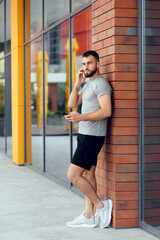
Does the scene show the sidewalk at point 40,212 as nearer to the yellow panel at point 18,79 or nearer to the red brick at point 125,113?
the red brick at point 125,113

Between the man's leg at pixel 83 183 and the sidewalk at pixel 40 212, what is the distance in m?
0.28

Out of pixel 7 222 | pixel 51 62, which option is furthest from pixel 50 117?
pixel 7 222

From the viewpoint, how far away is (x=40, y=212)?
17.4 ft

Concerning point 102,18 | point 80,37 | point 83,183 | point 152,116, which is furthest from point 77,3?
point 83,183

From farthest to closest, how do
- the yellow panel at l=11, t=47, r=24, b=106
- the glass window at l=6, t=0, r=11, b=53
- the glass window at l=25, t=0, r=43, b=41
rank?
the glass window at l=6, t=0, r=11, b=53, the yellow panel at l=11, t=47, r=24, b=106, the glass window at l=25, t=0, r=43, b=41

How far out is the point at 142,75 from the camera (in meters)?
4.51

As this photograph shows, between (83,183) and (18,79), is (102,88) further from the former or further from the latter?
(18,79)

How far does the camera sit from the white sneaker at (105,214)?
179 inches

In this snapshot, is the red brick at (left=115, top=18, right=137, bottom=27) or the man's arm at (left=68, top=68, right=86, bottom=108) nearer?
the red brick at (left=115, top=18, right=137, bottom=27)

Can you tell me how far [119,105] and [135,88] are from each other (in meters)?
0.25

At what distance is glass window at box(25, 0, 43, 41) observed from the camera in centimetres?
848

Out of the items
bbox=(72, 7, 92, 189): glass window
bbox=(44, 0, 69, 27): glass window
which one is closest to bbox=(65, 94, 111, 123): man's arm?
bbox=(72, 7, 92, 189): glass window

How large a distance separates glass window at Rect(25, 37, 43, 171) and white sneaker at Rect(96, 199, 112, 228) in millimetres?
4083

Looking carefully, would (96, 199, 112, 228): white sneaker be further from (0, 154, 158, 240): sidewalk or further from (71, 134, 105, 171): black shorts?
(71, 134, 105, 171): black shorts
